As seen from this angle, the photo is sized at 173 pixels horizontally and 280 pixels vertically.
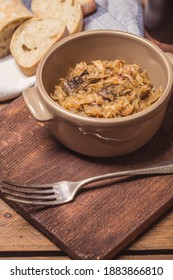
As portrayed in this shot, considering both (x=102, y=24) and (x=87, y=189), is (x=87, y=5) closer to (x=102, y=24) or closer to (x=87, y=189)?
(x=102, y=24)

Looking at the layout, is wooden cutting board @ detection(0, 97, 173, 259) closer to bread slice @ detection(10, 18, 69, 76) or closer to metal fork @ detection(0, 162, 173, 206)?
metal fork @ detection(0, 162, 173, 206)

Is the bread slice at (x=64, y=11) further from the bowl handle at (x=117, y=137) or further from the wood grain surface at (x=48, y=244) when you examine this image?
the wood grain surface at (x=48, y=244)

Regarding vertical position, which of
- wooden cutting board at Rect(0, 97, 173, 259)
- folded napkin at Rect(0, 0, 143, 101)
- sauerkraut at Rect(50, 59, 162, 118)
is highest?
sauerkraut at Rect(50, 59, 162, 118)

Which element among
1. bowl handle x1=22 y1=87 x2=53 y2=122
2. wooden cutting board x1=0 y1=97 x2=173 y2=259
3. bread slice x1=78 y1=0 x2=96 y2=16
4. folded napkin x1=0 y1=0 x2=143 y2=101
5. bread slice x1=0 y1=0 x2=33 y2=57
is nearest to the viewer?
wooden cutting board x1=0 y1=97 x2=173 y2=259

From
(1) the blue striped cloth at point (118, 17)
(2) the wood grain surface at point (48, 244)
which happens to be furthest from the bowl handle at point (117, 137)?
(1) the blue striped cloth at point (118, 17)

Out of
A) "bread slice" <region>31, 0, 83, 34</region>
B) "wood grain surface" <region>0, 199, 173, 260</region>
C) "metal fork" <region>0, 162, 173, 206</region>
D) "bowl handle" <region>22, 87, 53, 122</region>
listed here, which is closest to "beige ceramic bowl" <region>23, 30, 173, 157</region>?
"bowl handle" <region>22, 87, 53, 122</region>

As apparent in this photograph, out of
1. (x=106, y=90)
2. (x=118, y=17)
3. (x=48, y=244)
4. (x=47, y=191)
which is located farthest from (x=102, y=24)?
(x=48, y=244)
